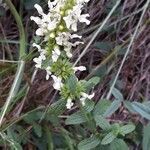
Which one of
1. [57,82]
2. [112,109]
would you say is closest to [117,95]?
[112,109]

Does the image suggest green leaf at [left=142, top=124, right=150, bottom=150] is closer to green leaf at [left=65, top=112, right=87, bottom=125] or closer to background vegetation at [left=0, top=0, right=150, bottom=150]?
background vegetation at [left=0, top=0, right=150, bottom=150]

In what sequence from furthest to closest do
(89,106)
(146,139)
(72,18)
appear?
(146,139), (89,106), (72,18)

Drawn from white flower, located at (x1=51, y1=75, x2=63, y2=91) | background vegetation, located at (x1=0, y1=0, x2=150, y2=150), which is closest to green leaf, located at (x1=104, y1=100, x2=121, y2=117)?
background vegetation, located at (x1=0, y1=0, x2=150, y2=150)

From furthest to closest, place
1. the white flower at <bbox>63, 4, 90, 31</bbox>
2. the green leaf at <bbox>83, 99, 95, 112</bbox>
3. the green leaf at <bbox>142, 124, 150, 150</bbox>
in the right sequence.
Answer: the green leaf at <bbox>142, 124, 150, 150</bbox> → the green leaf at <bbox>83, 99, 95, 112</bbox> → the white flower at <bbox>63, 4, 90, 31</bbox>

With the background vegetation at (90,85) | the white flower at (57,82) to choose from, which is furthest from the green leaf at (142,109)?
the white flower at (57,82)

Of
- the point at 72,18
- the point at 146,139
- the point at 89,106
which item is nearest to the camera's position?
the point at 72,18

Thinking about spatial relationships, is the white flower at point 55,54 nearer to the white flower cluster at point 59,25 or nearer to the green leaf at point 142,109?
the white flower cluster at point 59,25

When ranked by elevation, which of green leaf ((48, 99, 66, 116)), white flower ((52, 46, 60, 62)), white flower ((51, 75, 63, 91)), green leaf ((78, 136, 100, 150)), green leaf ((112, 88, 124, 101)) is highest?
white flower ((52, 46, 60, 62))

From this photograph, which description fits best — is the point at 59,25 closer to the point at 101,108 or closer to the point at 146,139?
the point at 101,108

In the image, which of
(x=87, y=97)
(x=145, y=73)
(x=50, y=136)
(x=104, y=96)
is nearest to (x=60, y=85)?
(x=87, y=97)
